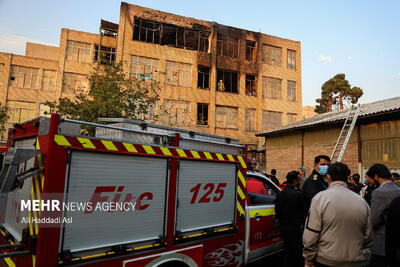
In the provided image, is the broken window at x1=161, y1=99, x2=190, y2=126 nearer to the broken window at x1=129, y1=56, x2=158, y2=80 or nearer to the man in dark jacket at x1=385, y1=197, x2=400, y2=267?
the broken window at x1=129, y1=56, x2=158, y2=80

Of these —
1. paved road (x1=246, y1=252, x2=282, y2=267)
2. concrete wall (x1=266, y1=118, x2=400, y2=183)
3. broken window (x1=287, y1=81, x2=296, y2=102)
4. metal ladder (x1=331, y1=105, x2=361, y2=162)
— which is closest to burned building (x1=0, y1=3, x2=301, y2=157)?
broken window (x1=287, y1=81, x2=296, y2=102)

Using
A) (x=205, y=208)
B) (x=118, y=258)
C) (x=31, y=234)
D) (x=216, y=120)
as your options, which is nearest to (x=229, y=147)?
(x=205, y=208)

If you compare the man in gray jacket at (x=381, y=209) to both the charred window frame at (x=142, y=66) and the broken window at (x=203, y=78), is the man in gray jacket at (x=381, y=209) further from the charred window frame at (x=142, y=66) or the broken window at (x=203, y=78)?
the broken window at (x=203, y=78)

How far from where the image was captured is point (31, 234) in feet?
8.38

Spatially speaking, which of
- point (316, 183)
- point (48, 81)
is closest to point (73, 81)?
point (48, 81)

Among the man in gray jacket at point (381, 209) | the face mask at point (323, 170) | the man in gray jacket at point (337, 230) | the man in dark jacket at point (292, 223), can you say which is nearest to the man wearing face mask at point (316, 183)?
the face mask at point (323, 170)

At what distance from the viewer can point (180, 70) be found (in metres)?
28.2

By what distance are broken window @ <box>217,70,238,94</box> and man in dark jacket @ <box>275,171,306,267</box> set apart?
2559 centimetres

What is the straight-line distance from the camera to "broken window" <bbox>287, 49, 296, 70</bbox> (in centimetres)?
3309

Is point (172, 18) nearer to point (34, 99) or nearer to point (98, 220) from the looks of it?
point (34, 99)

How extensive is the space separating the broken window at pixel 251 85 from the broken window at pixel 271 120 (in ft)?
8.61

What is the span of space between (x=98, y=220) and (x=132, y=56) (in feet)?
85.1

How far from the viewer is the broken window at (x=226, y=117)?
94.6 ft

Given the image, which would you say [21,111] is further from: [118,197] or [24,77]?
[118,197]
